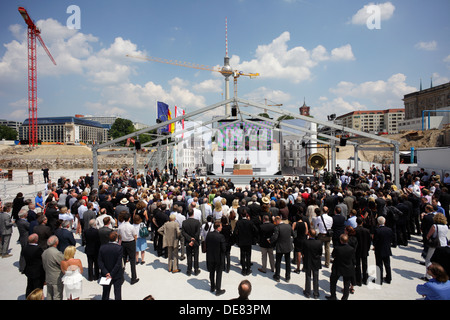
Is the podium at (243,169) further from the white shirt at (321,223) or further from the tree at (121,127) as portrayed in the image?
the tree at (121,127)

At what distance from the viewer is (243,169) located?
23.5 meters

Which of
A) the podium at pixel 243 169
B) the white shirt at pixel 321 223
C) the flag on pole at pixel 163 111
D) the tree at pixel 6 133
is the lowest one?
the white shirt at pixel 321 223

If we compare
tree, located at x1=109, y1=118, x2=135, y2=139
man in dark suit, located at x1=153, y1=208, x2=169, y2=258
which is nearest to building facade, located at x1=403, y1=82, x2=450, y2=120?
man in dark suit, located at x1=153, y1=208, x2=169, y2=258

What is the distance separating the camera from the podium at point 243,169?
23484 mm

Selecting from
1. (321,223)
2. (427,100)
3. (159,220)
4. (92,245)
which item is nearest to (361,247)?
(321,223)

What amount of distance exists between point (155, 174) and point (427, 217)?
1686 centimetres

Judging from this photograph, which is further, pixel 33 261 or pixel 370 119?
pixel 370 119

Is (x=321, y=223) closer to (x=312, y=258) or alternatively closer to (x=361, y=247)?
(x=361, y=247)

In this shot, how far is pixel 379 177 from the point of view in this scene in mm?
14969

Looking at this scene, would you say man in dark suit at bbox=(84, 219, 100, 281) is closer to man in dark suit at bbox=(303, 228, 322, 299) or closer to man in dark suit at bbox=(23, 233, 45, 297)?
man in dark suit at bbox=(23, 233, 45, 297)

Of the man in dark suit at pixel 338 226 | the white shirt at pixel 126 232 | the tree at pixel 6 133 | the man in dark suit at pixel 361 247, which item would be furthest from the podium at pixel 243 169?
the tree at pixel 6 133

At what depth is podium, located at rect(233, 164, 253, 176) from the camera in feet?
77.0
